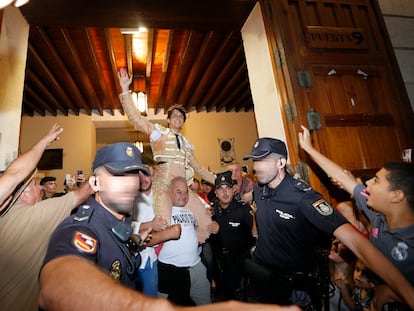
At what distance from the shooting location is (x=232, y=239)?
318cm

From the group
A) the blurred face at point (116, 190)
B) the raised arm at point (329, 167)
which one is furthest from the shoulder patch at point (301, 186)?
the blurred face at point (116, 190)

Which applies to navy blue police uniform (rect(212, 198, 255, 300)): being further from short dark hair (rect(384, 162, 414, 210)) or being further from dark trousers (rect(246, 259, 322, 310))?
short dark hair (rect(384, 162, 414, 210))

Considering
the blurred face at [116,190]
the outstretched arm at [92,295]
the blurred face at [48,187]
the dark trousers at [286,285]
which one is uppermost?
the blurred face at [48,187]

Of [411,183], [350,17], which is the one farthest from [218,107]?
[411,183]

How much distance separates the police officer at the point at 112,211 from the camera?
3.76 feet

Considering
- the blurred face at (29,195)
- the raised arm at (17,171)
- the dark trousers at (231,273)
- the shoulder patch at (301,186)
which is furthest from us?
the dark trousers at (231,273)

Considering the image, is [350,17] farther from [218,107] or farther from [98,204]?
[218,107]

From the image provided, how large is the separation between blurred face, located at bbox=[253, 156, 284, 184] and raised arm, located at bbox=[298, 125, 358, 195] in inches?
16.1

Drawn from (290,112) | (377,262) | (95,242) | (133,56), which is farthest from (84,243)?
(133,56)

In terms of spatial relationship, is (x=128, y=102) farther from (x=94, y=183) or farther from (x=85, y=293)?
(x=85, y=293)

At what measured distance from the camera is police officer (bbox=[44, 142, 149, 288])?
3.76 ft

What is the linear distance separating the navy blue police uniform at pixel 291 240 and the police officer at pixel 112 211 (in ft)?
3.73

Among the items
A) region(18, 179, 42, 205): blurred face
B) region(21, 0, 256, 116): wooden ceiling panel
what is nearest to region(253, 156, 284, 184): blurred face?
region(18, 179, 42, 205): blurred face

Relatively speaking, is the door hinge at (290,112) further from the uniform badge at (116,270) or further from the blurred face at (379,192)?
the uniform badge at (116,270)
